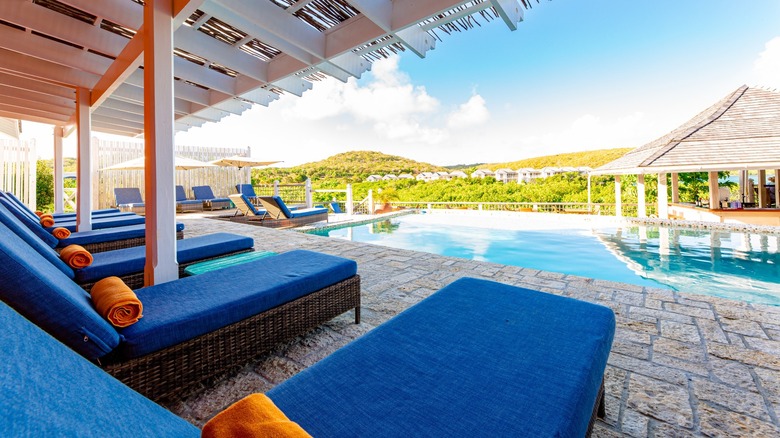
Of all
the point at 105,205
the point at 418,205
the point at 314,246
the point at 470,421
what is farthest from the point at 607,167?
the point at 105,205

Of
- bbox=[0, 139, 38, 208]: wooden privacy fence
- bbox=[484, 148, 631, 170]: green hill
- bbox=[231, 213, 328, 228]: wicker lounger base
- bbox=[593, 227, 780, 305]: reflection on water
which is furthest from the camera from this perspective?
bbox=[484, 148, 631, 170]: green hill

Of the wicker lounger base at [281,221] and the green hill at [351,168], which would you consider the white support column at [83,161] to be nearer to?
the wicker lounger base at [281,221]

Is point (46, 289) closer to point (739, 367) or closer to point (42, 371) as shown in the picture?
point (42, 371)

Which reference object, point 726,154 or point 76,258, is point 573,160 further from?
point 76,258

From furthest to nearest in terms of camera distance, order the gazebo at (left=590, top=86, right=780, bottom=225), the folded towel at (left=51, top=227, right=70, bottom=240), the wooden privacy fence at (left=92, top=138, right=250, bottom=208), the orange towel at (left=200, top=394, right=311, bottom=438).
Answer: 1. the wooden privacy fence at (left=92, top=138, right=250, bottom=208)
2. the gazebo at (left=590, top=86, right=780, bottom=225)
3. the folded towel at (left=51, top=227, right=70, bottom=240)
4. the orange towel at (left=200, top=394, right=311, bottom=438)

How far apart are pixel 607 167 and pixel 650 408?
13.5m

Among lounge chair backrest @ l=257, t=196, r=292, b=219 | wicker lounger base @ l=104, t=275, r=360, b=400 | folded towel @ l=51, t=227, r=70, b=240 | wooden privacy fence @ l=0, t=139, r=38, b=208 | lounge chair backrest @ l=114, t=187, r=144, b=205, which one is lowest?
wicker lounger base @ l=104, t=275, r=360, b=400

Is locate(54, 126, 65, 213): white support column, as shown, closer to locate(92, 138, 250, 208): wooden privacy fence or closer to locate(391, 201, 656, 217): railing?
locate(92, 138, 250, 208): wooden privacy fence

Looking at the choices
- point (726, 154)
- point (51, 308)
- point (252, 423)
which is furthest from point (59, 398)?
point (726, 154)

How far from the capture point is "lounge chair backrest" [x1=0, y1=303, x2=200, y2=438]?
1.78 feet

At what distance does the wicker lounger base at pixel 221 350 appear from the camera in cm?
151

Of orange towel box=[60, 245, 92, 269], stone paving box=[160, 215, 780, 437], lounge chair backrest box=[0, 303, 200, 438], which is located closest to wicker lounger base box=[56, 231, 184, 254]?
orange towel box=[60, 245, 92, 269]

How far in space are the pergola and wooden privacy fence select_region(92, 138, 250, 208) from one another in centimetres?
688

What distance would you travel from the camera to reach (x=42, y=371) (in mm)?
697
